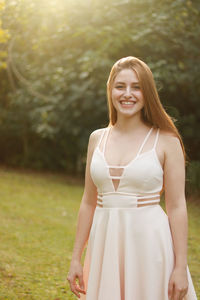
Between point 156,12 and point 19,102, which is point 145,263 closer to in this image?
point 156,12

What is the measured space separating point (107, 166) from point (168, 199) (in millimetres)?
361

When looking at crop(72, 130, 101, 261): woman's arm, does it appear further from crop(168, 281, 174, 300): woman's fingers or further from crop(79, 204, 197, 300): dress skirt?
crop(168, 281, 174, 300): woman's fingers

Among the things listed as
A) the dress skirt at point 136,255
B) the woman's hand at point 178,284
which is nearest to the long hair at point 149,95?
the dress skirt at point 136,255

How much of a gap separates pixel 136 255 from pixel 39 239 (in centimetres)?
481

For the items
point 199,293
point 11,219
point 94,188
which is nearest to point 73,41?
point 11,219

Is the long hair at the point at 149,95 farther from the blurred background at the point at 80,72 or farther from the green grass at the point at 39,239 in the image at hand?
the blurred background at the point at 80,72

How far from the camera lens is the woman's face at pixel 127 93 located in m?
2.25

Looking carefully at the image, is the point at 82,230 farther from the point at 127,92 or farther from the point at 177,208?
the point at 127,92

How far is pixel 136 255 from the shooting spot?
2156mm

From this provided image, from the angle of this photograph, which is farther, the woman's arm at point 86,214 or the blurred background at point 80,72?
the blurred background at point 80,72

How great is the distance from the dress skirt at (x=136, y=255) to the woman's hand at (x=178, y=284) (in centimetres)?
2

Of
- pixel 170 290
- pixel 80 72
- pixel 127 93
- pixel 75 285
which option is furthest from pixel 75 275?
pixel 80 72

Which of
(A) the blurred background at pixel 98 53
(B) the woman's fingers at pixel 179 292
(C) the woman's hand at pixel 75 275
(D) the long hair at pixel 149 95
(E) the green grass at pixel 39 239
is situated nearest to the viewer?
(B) the woman's fingers at pixel 179 292

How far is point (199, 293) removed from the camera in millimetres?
4703
